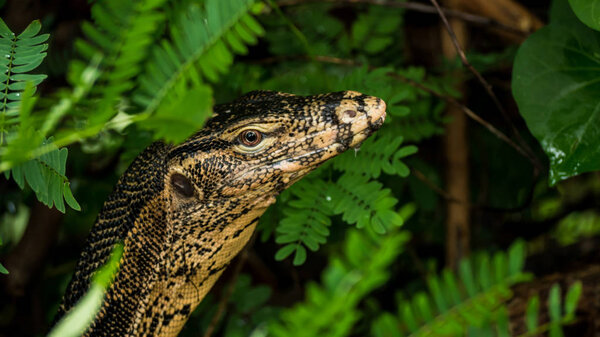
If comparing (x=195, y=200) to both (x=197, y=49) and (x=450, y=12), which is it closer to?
(x=197, y=49)

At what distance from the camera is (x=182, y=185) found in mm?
1985

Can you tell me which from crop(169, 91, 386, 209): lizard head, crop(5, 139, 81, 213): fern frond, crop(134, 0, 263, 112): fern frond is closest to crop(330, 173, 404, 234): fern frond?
crop(169, 91, 386, 209): lizard head

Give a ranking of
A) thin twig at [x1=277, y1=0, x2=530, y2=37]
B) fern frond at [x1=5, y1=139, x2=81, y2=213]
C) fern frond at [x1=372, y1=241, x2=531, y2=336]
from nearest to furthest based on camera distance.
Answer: fern frond at [x1=372, y1=241, x2=531, y2=336] < fern frond at [x1=5, y1=139, x2=81, y2=213] < thin twig at [x1=277, y1=0, x2=530, y2=37]

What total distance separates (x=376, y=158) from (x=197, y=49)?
0.84 meters

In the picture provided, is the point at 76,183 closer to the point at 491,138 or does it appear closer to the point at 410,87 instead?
the point at 410,87

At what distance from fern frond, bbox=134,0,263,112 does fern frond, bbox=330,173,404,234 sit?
2.41 ft

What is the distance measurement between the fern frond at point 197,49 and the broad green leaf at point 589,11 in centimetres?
111

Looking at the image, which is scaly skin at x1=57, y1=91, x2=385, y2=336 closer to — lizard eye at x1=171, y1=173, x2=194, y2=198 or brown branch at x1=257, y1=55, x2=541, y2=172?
lizard eye at x1=171, y1=173, x2=194, y2=198

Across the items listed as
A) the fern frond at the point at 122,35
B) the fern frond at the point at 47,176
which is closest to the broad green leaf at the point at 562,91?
the fern frond at the point at 122,35

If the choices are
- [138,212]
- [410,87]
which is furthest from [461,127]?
[138,212]

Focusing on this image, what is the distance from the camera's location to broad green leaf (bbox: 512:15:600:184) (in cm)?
207

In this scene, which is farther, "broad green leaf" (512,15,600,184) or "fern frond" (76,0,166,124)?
"broad green leaf" (512,15,600,184)

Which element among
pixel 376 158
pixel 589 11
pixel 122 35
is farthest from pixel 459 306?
pixel 589 11

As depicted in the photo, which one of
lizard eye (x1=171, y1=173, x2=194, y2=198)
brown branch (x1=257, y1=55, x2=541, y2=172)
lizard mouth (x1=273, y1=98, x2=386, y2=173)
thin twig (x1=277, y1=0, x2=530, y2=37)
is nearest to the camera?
lizard mouth (x1=273, y1=98, x2=386, y2=173)
